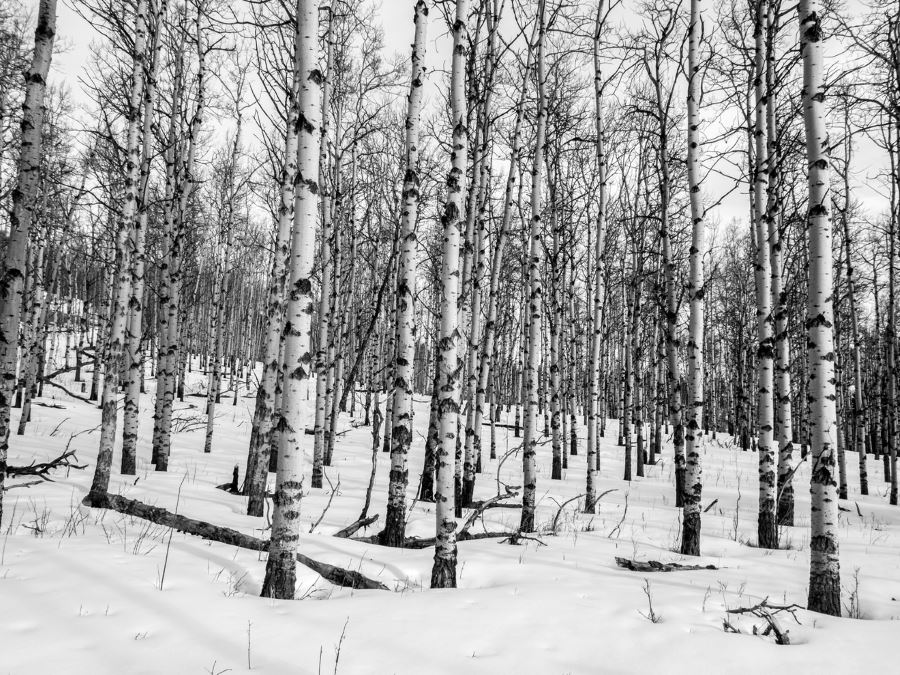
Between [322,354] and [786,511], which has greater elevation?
[322,354]

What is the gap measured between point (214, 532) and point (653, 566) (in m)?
4.66

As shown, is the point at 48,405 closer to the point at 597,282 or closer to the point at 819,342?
the point at 597,282

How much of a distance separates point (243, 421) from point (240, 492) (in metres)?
11.0

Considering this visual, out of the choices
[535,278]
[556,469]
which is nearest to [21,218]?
[535,278]

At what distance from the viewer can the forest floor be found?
264cm

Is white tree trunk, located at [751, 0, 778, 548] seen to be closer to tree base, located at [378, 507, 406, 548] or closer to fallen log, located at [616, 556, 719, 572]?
fallen log, located at [616, 556, 719, 572]

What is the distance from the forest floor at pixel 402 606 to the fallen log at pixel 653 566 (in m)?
0.14

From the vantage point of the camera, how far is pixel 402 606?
341cm

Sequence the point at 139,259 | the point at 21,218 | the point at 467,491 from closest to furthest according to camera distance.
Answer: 1. the point at 21,218
2. the point at 139,259
3. the point at 467,491

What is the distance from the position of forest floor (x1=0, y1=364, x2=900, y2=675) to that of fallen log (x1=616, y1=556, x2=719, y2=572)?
14 centimetres

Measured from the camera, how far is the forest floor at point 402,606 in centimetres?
264

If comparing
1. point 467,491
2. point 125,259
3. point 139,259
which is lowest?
point 467,491

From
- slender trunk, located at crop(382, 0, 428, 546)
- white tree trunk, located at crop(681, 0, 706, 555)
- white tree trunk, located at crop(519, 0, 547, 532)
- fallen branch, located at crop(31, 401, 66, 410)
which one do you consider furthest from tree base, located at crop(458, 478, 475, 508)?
fallen branch, located at crop(31, 401, 66, 410)

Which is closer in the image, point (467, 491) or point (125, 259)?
point (125, 259)
